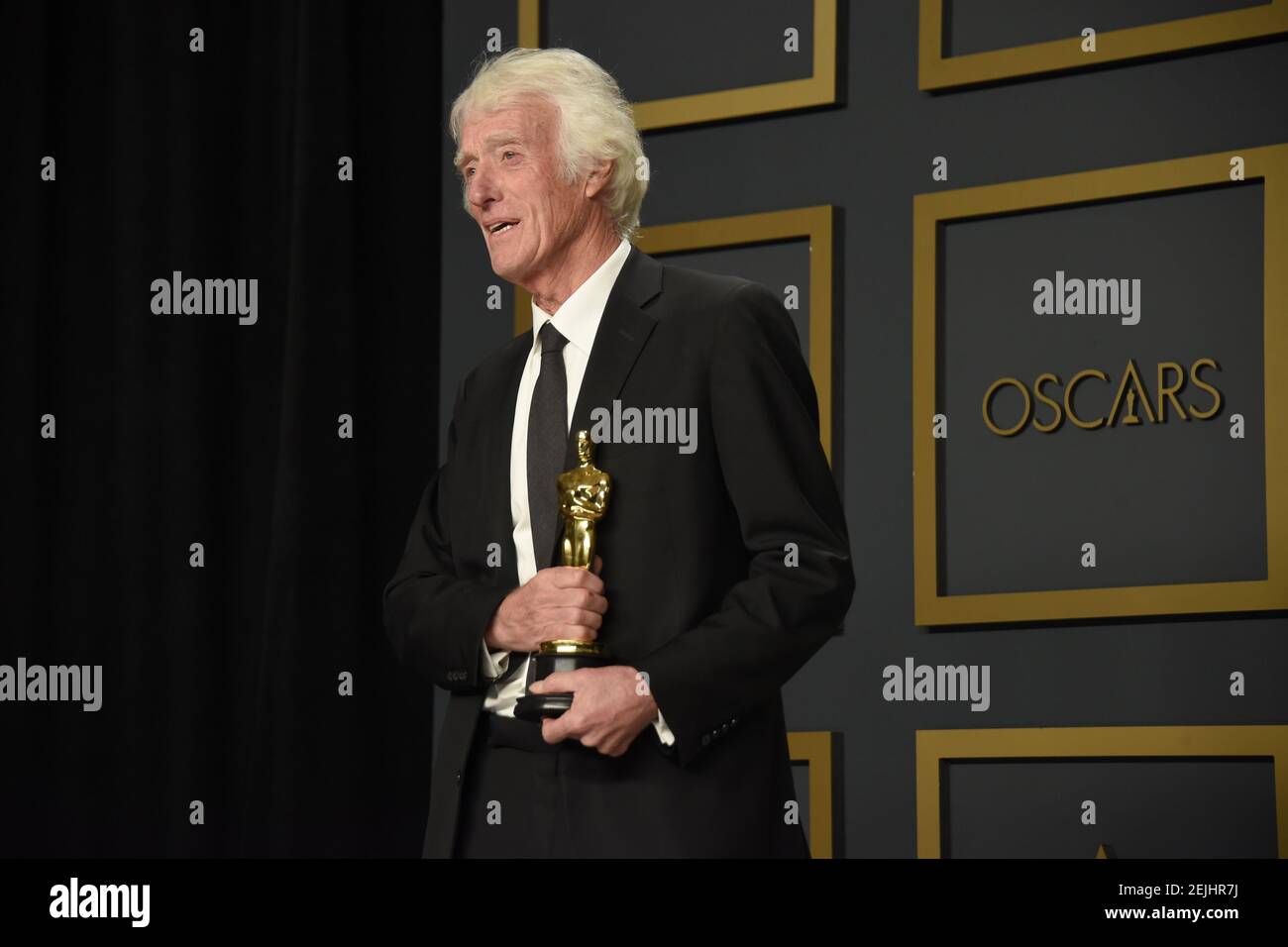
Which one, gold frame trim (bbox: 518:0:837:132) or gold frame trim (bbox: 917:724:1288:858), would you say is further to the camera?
gold frame trim (bbox: 518:0:837:132)

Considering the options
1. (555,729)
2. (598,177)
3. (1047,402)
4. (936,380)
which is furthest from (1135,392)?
(555,729)

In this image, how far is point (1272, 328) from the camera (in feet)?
11.2

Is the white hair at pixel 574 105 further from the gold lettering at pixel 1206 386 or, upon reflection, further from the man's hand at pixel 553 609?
the gold lettering at pixel 1206 386

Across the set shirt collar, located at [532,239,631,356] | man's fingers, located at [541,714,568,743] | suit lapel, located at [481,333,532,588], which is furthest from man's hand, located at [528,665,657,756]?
shirt collar, located at [532,239,631,356]

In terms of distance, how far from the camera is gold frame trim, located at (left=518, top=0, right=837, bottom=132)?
12.9 ft

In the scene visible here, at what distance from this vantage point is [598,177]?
2348mm

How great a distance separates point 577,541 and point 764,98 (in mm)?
2100

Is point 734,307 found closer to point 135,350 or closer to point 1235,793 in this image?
point 1235,793

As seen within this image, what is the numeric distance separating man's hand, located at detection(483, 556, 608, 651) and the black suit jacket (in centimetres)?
5

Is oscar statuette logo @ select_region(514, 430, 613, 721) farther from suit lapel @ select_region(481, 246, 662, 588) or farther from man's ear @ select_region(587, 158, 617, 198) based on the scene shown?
man's ear @ select_region(587, 158, 617, 198)

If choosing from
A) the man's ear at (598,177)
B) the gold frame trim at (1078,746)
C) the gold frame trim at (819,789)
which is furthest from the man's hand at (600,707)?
the gold frame trim at (819,789)

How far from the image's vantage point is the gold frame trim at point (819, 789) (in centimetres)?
374

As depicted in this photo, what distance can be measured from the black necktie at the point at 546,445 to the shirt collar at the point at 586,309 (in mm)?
15

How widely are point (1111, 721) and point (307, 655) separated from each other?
1.63m
